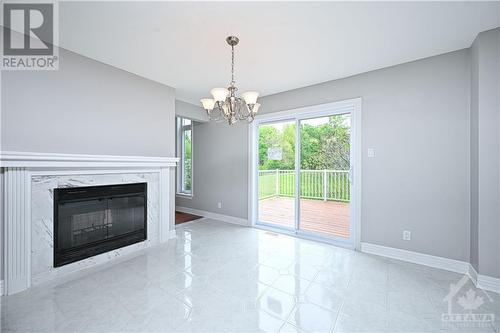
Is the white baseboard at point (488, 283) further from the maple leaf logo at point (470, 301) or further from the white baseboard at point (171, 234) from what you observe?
the white baseboard at point (171, 234)

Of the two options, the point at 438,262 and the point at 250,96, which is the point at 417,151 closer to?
the point at 438,262

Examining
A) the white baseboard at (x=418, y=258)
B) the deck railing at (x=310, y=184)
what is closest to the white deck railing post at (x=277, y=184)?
the deck railing at (x=310, y=184)

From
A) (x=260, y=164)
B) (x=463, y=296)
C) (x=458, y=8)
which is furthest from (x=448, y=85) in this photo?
(x=260, y=164)

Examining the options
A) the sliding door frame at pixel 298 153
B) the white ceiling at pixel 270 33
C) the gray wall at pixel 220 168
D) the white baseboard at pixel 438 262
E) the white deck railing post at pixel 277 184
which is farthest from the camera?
the white deck railing post at pixel 277 184

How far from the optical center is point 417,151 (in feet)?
8.43

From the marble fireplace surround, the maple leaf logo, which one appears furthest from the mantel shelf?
the maple leaf logo

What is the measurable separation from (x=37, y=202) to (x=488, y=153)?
15.0 feet

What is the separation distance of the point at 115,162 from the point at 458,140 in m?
4.15

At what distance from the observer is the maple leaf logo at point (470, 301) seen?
179cm

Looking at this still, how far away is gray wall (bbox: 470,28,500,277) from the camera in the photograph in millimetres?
1987

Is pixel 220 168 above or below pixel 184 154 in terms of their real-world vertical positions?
below

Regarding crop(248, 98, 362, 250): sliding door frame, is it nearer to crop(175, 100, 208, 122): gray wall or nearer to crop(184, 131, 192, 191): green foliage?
crop(175, 100, 208, 122): gray wall

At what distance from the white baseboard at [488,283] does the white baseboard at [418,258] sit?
0.31 metres

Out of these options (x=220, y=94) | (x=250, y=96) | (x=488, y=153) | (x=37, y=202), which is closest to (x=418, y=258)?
(x=488, y=153)
